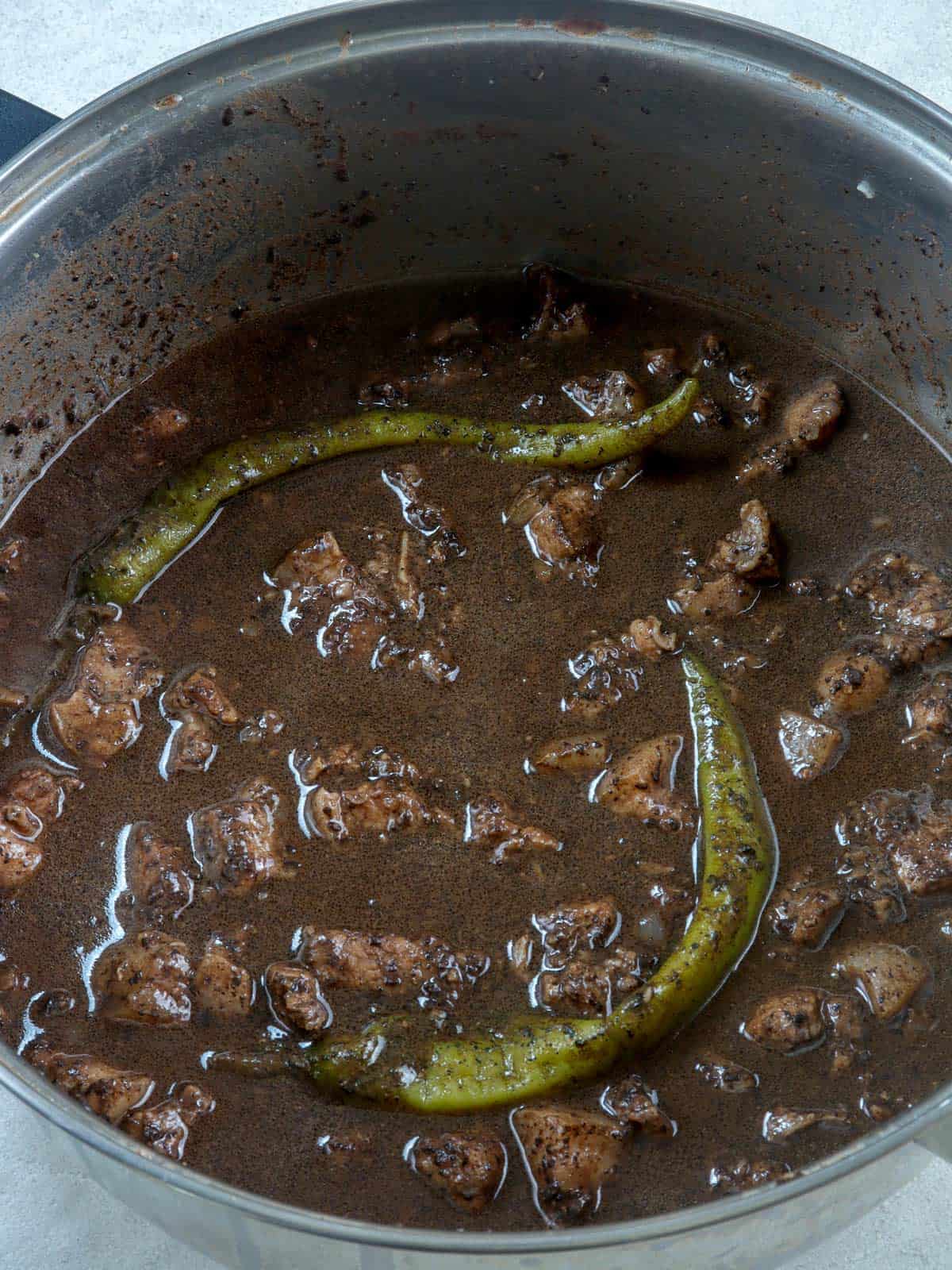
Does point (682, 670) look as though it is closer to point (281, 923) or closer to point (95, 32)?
point (281, 923)

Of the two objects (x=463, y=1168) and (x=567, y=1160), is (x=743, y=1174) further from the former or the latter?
(x=463, y=1168)

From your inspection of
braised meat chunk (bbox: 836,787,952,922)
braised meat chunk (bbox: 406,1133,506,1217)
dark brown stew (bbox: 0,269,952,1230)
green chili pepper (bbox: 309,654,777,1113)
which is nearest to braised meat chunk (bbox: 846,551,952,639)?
dark brown stew (bbox: 0,269,952,1230)

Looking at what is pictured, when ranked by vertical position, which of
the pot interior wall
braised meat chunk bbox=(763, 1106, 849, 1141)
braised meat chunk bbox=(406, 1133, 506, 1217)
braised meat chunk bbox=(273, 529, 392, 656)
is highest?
the pot interior wall

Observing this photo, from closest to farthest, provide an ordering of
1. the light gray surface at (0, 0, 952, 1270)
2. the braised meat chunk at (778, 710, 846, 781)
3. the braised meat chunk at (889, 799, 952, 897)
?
the braised meat chunk at (889, 799, 952, 897), the braised meat chunk at (778, 710, 846, 781), the light gray surface at (0, 0, 952, 1270)

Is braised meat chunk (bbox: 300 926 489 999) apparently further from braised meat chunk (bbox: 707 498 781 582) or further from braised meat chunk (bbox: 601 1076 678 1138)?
braised meat chunk (bbox: 707 498 781 582)

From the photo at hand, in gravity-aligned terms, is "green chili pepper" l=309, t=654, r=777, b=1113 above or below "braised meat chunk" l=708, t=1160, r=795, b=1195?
above

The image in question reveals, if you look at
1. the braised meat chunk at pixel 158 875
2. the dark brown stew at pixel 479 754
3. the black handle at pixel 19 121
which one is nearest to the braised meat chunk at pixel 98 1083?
the dark brown stew at pixel 479 754

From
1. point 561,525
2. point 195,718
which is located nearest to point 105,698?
point 195,718
